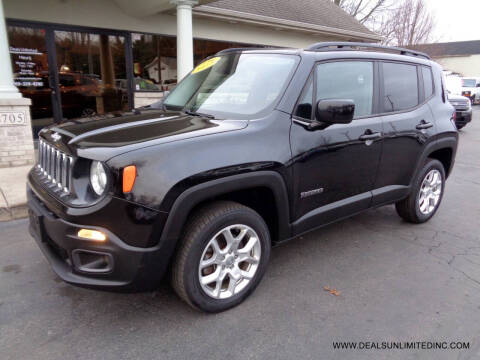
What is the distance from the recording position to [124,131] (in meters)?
2.64

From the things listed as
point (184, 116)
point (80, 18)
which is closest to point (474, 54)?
point (80, 18)

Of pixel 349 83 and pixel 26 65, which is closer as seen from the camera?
pixel 349 83

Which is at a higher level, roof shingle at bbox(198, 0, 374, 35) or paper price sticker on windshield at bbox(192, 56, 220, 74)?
roof shingle at bbox(198, 0, 374, 35)

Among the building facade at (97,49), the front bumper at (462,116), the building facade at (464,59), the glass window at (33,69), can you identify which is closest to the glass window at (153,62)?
the building facade at (97,49)

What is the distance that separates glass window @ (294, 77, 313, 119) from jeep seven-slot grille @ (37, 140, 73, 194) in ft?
5.66

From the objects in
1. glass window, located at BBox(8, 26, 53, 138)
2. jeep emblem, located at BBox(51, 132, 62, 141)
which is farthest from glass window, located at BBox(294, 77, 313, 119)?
glass window, located at BBox(8, 26, 53, 138)

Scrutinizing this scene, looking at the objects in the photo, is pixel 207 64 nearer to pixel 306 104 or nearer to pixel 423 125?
pixel 306 104

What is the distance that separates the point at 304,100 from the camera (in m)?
3.02

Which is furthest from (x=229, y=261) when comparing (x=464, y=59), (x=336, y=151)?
(x=464, y=59)

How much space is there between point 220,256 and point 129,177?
2.94 feet

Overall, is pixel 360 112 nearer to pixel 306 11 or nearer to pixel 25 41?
pixel 25 41

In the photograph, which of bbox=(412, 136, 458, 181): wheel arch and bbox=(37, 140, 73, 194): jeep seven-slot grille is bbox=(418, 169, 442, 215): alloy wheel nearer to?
bbox=(412, 136, 458, 181): wheel arch

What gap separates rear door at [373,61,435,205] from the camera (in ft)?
12.2

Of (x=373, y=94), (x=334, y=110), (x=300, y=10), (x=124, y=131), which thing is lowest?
(x=124, y=131)
